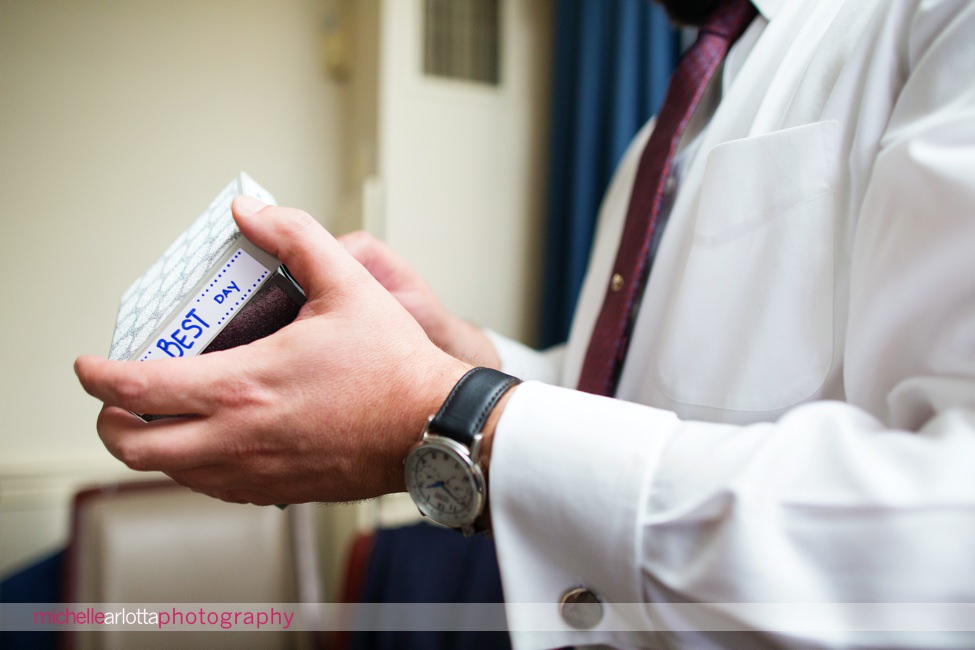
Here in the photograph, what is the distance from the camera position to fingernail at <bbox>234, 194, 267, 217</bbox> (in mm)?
376

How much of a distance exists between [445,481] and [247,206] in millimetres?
234

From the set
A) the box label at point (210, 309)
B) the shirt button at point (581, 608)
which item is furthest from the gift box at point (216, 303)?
the shirt button at point (581, 608)

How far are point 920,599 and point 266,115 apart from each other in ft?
3.17

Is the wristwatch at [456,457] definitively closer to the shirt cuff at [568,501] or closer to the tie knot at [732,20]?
the shirt cuff at [568,501]

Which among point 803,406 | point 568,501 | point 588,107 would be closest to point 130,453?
point 568,501

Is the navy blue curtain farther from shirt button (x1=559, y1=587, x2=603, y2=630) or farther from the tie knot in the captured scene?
shirt button (x1=559, y1=587, x2=603, y2=630)

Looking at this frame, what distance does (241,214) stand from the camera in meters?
0.37

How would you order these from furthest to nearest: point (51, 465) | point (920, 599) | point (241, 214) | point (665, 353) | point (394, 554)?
point (394, 554) < point (51, 465) < point (665, 353) < point (241, 214) < point (920, 599)

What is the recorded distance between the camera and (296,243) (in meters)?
0.37

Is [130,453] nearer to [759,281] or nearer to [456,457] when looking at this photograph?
[456,457]

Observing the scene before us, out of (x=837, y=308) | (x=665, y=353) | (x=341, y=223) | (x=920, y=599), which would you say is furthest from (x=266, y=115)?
(x=920, y=599)

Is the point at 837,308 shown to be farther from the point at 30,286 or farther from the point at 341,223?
the point at 341,223

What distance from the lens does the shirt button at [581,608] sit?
1.11 feet

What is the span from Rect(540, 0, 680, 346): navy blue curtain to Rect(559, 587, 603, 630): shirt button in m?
1.13
